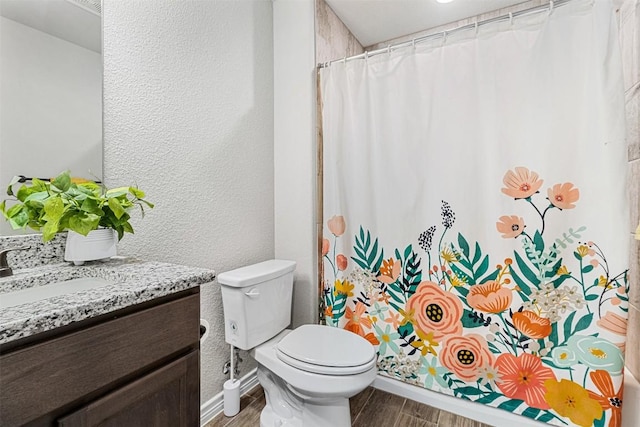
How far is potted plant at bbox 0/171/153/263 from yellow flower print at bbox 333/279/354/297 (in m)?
1.14

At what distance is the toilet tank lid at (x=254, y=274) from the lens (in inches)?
55.4

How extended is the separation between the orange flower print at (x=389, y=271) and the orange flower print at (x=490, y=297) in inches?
14.3

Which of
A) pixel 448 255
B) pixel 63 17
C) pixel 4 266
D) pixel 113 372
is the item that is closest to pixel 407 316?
pixel 448 255

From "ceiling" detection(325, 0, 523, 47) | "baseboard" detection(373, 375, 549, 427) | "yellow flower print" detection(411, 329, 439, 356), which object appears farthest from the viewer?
"ceiling" detection(325, 0, 523, 47)

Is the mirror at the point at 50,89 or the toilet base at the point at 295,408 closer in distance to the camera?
the mirror at the point at 50,89

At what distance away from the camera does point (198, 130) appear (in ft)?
4.81

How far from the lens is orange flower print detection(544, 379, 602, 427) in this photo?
1252 millimetres

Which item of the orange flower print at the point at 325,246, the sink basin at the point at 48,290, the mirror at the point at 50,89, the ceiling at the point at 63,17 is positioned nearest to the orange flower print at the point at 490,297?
the orange flower print at the point at 325,246

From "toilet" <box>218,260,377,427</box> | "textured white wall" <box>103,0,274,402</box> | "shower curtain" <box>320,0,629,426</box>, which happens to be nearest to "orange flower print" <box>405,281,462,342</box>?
"shower curtain" <box>320,0,629,426</box>

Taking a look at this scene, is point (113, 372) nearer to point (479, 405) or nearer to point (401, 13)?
point (479, 405)

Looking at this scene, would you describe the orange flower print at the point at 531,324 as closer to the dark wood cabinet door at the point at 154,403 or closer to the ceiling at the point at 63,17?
the dark wood cabinet door at the point at 154,403

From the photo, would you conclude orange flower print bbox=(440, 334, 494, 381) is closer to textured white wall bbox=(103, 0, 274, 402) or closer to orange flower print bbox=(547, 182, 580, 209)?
orange flower print bbox=(547, 182, 580, 209)

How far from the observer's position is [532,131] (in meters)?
1.35

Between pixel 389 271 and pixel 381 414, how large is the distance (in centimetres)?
72
